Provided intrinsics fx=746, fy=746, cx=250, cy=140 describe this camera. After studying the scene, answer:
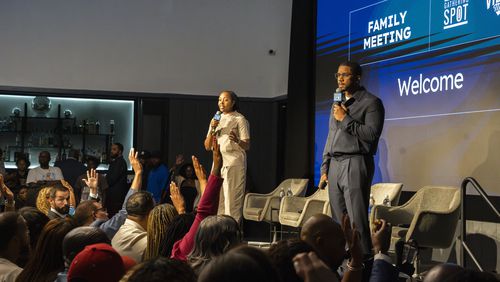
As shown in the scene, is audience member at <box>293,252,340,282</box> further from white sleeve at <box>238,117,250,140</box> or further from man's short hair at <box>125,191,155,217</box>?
white sleeve at <box>238,117,250,140</box>

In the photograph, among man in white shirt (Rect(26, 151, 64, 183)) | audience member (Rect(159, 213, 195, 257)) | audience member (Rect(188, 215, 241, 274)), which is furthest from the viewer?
man in white shirt (Rect(26, 151, 64, 183))

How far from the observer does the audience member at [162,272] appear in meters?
1.56

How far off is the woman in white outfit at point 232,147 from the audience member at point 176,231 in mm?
2945

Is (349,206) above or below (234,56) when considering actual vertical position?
below

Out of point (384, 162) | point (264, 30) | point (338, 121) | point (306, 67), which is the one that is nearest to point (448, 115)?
point (384, 162)

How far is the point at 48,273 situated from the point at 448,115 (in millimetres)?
5412

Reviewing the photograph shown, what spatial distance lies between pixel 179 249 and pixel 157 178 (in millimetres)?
7962

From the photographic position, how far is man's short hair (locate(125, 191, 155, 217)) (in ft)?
14.0

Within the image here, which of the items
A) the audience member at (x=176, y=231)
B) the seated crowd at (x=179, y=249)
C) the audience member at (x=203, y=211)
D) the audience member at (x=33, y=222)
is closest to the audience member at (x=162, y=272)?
the seated crowd at (x=179, y=249)

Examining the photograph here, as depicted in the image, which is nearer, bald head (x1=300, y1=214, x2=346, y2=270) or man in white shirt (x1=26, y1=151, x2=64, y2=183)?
bald head (x1=300, y1=214, x2=346, y2=270)

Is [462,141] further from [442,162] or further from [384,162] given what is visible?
[384,162]

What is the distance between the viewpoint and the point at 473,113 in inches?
283

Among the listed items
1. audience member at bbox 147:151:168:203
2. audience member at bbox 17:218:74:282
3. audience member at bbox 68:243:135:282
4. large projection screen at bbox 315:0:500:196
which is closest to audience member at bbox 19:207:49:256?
audience member at bbox 17:218:74:282

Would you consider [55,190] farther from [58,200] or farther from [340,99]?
[340,99]
